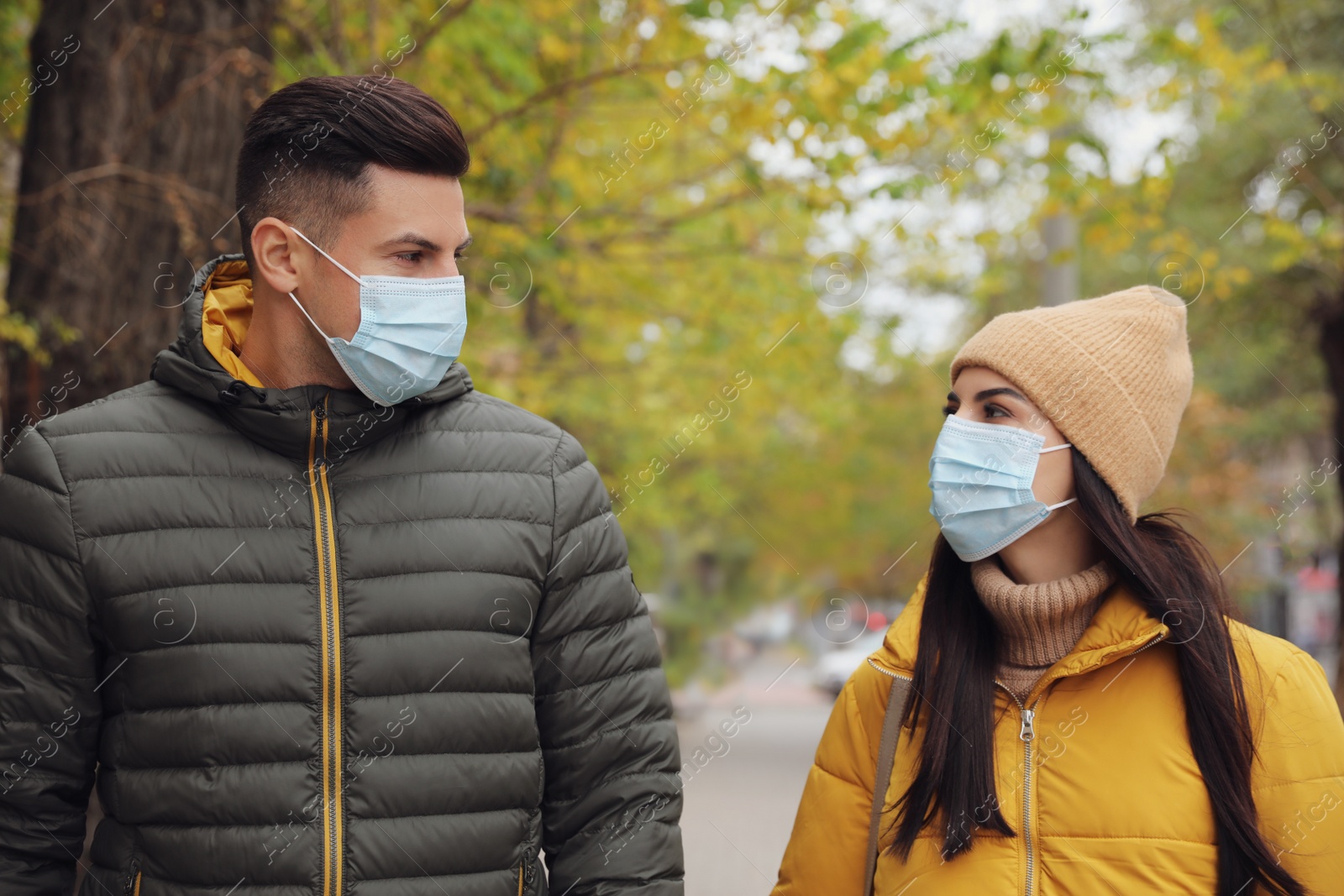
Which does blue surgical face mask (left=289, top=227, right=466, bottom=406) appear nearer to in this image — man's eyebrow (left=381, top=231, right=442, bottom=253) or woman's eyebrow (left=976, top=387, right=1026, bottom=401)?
man's eyebrow (left=381, top=231, right=442, bottom=253)

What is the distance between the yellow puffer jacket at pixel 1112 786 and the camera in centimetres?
209

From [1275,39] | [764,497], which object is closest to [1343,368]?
[1275,39]

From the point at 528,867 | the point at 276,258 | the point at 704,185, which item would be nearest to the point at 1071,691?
the point at 528,867

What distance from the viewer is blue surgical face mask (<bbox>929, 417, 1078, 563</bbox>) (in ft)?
8.05

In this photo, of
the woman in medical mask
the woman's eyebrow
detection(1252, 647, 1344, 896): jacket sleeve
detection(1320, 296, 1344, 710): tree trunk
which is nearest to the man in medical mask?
the woman in medical mask

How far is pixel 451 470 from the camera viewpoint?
7.55ft

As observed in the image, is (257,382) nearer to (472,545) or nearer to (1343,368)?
(472,545)

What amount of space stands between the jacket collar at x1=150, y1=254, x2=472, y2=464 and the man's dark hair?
25 cm

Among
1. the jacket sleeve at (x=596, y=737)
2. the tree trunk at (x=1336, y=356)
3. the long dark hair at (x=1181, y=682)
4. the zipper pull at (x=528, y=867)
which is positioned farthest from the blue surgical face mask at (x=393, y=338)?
the tree trunk at (x=1336, y=356)

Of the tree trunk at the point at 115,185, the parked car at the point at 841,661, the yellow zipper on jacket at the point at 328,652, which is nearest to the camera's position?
the yellow zipper on jacket at the point at 328,652

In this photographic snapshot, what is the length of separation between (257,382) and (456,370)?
39 centimetres

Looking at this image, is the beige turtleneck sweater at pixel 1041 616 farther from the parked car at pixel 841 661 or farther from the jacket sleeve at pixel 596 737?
the parked car at pixel 841 661

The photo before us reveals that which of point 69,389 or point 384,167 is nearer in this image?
point 384,167

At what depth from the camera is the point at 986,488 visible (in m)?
2.45
